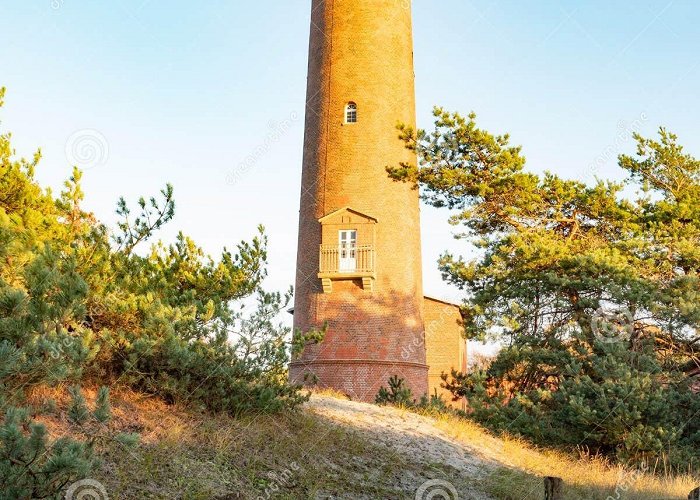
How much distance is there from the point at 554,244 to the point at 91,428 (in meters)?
11.5

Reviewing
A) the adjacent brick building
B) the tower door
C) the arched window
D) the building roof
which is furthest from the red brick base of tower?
the arched window

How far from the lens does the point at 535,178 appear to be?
16.5 m

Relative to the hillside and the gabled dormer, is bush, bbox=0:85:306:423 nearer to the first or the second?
the hillside

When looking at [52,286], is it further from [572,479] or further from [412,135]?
[412,135]

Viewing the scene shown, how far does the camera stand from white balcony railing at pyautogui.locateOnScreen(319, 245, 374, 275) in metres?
19.8

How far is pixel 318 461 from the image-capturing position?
27.3 feet

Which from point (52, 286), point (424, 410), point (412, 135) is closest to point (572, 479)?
point (424, 410)
